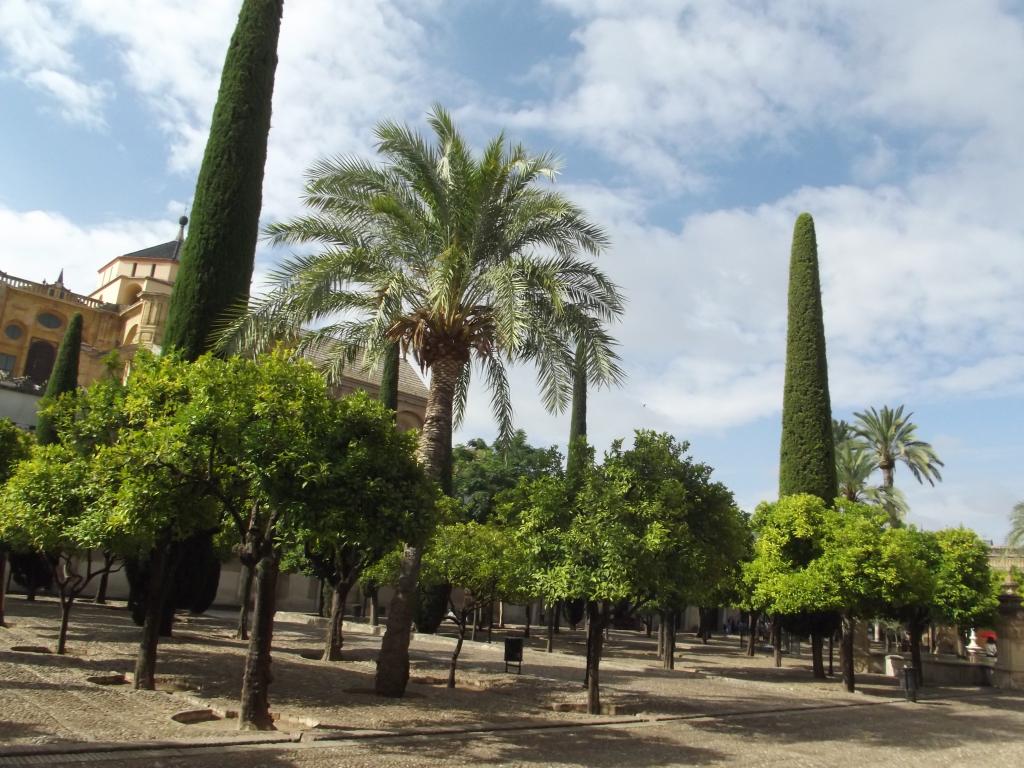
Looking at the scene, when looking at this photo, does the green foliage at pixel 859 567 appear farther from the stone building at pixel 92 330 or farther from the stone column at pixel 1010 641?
the stone building at pixel 92 330

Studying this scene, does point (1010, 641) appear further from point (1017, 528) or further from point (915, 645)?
point (1017, 528)

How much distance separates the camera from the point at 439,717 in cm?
1266

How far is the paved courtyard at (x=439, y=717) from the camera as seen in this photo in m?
9.19

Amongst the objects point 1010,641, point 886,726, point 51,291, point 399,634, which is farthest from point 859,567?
point 51,291

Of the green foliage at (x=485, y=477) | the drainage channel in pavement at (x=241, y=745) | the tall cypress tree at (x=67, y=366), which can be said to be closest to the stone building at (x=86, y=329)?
the green foliage at (x=485, y=477)

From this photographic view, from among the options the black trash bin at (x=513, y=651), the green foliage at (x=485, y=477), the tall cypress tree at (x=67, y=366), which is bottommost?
the black trash bin at (x=513, y=651)

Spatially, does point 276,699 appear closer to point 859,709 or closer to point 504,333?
point 504,333

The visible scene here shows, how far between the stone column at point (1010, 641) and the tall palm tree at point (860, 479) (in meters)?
10.8

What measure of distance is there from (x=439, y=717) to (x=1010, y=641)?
88.4ft

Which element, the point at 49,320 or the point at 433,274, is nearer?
the point at 433,274

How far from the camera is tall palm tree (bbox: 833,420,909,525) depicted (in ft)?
135

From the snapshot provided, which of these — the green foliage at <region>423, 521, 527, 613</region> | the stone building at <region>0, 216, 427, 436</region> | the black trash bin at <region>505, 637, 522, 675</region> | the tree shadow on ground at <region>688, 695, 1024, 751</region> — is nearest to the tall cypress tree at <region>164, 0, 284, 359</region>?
the green foliage at <region>423, 521, 527, 613</region>

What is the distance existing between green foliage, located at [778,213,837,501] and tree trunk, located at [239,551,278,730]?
75.3 feet

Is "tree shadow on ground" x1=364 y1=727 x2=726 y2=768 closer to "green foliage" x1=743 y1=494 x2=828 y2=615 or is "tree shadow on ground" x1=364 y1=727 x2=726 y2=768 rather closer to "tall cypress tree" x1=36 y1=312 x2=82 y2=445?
"green foliage" x1=743 y1=494 x2=828 y2=615
